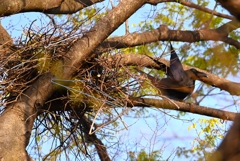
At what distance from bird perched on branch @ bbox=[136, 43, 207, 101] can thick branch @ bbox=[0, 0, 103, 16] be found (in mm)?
1185

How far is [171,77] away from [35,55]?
159 centimetres

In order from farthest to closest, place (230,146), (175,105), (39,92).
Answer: (175,105)
(39,92)
(230,146)

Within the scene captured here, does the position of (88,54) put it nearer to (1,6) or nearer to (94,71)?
(94,71)

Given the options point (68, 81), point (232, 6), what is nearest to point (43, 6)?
point (68, 81)

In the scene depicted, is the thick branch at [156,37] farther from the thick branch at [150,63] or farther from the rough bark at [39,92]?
the rough bark at [39,92]

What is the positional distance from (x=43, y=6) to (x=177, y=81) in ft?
5.51

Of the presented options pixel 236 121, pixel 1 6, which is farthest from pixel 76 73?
pixel 236 121

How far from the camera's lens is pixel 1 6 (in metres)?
4.80

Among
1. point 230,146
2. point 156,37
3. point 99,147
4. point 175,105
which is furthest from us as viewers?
point 156,37

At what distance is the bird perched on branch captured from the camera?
17.5ft

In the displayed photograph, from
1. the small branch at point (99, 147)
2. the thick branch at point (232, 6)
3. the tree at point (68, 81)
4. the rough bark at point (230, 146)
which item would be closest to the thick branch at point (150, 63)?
the tree at point (68, 81)

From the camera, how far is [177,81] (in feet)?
17.7

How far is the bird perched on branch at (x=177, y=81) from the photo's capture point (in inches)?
210

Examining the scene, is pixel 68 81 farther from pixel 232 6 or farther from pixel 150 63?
pixel 232 6
